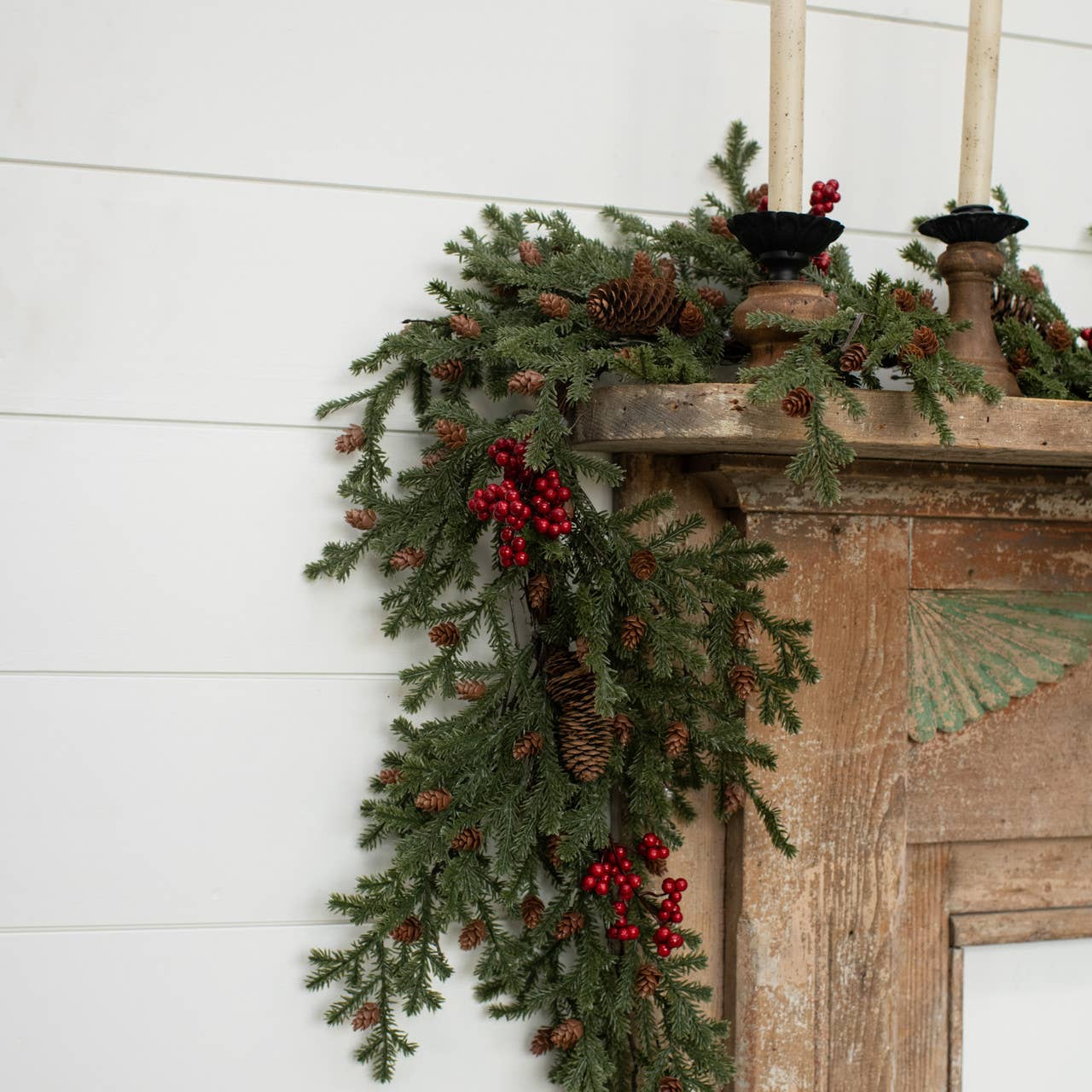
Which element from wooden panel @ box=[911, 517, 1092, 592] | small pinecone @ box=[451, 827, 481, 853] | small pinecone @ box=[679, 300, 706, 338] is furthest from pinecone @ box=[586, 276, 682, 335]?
small pinecone @ box=[451, 827, 481, 853]

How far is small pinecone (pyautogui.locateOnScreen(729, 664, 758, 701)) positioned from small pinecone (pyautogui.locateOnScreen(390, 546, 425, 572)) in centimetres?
27

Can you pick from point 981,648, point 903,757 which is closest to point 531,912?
point 903,757

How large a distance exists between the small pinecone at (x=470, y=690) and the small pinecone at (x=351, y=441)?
0.69ft

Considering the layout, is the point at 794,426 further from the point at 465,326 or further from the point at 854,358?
the point at 465,326

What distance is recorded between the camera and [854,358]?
31.4 inches

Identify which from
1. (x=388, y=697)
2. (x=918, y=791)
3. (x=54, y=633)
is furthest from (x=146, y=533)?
(x=918, y=791)

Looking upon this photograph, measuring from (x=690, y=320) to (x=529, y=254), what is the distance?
0.48 feet

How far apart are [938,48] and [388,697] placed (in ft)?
2.59

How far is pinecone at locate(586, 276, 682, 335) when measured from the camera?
83 cm

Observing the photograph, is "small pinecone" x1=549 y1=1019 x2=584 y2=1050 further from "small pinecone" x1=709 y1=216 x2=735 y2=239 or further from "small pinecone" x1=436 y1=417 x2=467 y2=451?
"small pinecone" x1=709 y1=216 x2=735 y2=239

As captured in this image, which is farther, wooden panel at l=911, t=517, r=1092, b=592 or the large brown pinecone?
wooden panel at l=911, t=517, r=1092, b=592

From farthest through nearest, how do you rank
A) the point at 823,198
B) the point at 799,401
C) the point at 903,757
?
the point at 903,757
the point at 823,198
the point at 799,401

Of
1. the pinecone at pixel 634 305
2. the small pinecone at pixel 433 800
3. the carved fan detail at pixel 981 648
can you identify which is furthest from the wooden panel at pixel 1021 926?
the pinecone at pixel 634 305

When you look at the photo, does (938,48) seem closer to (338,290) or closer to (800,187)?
(800,187)
